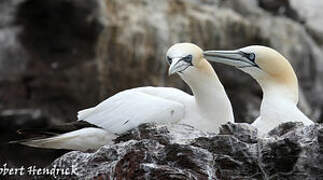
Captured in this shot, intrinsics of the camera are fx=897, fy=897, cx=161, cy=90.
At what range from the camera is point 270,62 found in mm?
7316

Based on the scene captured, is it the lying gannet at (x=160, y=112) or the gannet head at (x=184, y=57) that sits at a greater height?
the gannet head at (x=184, y=57)

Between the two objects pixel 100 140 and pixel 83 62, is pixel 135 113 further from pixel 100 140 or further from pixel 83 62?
pixel 83 62

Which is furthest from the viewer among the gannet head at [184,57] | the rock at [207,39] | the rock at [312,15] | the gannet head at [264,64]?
the rock at [312,15]

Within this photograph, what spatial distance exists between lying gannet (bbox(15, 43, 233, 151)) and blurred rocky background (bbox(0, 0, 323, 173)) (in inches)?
184

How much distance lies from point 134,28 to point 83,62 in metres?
0.87

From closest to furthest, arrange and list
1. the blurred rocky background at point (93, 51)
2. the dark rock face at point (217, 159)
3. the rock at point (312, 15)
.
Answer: the dark rock face at point (217, 159)
the blurred rocky background at point (93, 51)
the rock at point (312, 15)

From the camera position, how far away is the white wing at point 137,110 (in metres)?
6.89

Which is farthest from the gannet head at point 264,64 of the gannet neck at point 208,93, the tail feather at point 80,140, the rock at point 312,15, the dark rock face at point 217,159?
the rock at point 312,15

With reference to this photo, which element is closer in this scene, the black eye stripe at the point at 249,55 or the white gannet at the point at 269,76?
the white gannet at the point at 269,76

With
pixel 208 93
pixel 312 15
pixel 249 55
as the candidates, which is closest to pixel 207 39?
pixel 312 15

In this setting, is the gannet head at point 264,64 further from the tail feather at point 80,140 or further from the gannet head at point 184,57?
the tail feather at point 80,140

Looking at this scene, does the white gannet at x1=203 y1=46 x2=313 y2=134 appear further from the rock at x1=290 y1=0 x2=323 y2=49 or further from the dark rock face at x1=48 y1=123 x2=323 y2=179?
the rock at x1=290 y1=0 x2=323 y2=49

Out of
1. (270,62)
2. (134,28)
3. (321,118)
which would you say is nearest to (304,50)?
(321,118)

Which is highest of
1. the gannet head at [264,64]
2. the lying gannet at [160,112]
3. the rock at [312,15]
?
the rock at [312,15]
